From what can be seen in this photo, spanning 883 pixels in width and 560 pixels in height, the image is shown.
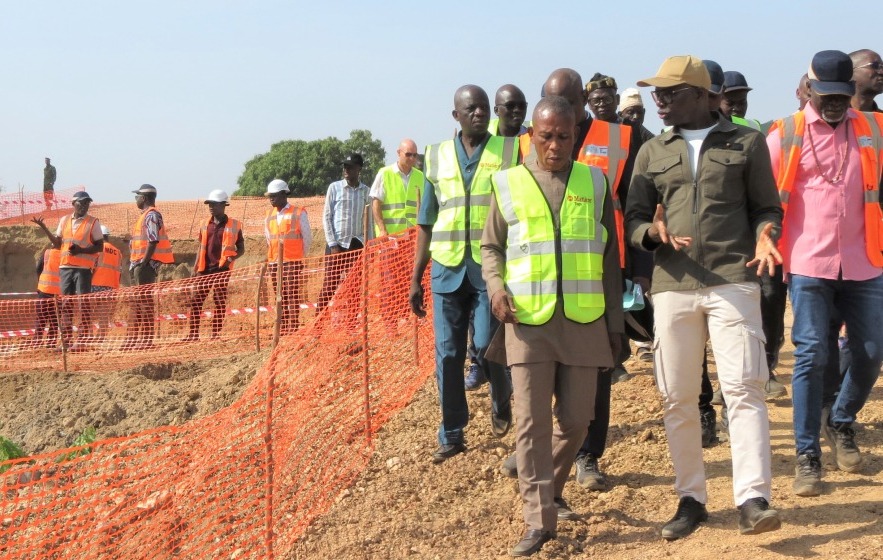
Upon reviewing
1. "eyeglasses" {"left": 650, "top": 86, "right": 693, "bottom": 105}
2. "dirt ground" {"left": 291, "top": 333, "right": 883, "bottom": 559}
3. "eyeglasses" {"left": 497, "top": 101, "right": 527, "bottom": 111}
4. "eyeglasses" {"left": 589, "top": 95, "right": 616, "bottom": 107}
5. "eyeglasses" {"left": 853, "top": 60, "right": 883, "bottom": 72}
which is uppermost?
"eyeglasses" {"left": 853, "top": 60, "right": 883, "bottom": 72}

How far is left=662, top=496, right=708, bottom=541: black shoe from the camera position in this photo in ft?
16.4

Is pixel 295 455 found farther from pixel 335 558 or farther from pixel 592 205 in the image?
pixel 592 205

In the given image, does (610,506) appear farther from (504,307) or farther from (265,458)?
(265,458)

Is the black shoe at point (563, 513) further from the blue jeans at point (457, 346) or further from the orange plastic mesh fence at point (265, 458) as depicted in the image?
the orange plastic mesh fence at point (265, 458)

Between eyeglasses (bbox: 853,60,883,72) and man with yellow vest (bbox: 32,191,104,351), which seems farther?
man with yellow vest (bbox: 32,191,104,351)

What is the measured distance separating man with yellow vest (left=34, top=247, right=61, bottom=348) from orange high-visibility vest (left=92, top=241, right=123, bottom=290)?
652mm

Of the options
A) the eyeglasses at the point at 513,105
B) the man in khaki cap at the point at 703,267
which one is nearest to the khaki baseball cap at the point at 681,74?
the man in khaki cap at the point at 703,267

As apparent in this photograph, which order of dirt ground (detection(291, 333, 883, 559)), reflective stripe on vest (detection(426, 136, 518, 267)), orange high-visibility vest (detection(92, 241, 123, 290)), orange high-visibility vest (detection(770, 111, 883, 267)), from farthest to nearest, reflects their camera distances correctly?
orange high-visibility vest (detection(92, 241, 123, 290)), reflective stripe on vest (detection(426, 136, 518, 267)), orange high-visibility vest (detection(770, 111, 883, 267)), dirt ground (detection(291, 333, 883, 559))

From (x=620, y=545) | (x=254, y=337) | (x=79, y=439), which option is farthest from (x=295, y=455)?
(x=254, y=337)

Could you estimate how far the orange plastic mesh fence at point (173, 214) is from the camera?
2688 cm

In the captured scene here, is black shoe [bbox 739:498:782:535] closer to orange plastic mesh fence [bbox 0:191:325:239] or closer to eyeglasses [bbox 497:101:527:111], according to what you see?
eyeglasses [bbox 497:101:527:111]

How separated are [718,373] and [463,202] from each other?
2.02 meters

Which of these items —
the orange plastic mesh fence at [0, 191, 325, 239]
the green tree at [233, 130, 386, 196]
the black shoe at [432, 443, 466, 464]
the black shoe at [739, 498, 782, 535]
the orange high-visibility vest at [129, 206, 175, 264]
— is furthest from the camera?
the green tree at [233, 130, 386, 196]

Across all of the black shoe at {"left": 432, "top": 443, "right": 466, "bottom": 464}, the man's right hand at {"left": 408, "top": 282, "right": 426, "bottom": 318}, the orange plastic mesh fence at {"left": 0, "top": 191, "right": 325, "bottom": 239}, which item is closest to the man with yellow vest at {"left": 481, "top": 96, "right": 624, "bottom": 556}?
the man's right hand at {"left": 408, "top": 282, "right": 426, "bottom": 318}
